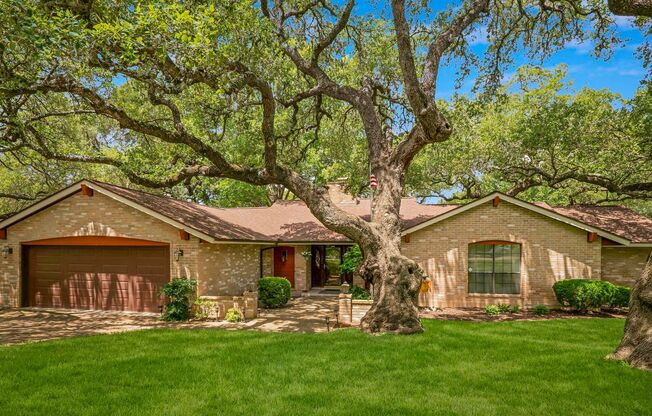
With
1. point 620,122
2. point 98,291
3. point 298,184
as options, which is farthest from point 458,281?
point 98,291

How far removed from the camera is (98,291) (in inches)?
567

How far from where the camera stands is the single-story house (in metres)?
13.9

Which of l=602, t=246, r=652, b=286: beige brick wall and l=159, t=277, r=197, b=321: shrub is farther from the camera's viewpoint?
l=602, t=246, r=652, b=286: beige brick wall

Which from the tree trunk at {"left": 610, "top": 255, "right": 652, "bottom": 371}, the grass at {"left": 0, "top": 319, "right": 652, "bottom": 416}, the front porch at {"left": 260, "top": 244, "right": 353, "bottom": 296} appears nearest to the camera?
the grass at {"left": 0, "top": 319, "right": 652, "bottom": 416}

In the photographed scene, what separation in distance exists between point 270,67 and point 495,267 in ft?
36.2

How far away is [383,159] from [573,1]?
23.1 feet

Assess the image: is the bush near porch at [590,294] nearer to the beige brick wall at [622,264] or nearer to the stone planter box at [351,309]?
the beige brick wall at [622,264]

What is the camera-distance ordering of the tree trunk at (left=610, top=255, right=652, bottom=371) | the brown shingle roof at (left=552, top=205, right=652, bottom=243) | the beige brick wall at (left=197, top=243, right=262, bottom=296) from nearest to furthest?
the tree trunk at (left=610, top=255, right=652, bottom=371) < the beige brick wall at (left=197, top=243, right=262, bottom=296) < the brown shingle roof at (left=552, top=205, right=652, bottom=243)

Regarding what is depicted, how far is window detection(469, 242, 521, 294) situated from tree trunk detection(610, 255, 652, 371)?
7.98m

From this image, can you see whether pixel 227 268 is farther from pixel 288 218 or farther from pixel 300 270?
pixel 288 218

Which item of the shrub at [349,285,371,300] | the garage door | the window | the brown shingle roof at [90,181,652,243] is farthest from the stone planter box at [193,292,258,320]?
the window

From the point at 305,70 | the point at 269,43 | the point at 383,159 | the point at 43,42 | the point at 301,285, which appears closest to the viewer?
the point at 43,42

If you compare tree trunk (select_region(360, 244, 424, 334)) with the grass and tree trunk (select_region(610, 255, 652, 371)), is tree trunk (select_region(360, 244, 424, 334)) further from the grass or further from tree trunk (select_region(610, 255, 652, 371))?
tree trunk (select_region(610, 255, 652, 371))

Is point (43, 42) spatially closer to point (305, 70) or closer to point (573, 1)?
point (305, 70)
